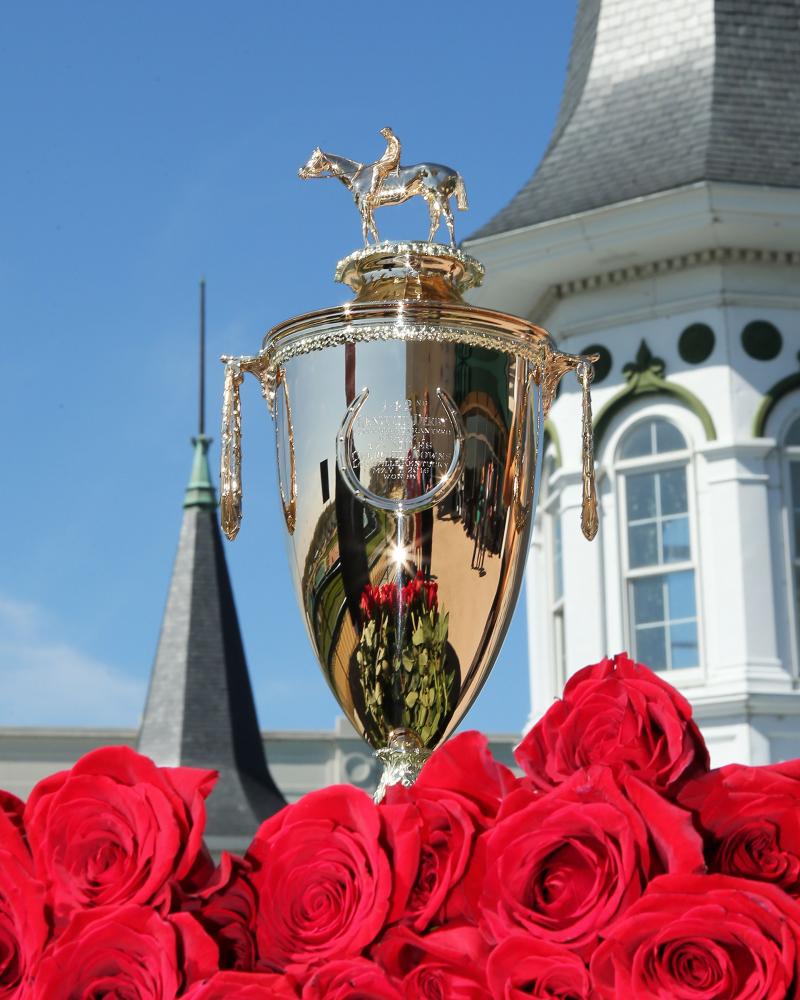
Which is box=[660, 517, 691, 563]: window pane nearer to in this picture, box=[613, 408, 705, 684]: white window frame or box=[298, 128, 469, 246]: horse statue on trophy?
box=[613, 408, 705, 684]: white window frame

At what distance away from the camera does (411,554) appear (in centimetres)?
247

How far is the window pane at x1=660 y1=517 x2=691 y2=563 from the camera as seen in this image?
1134cm

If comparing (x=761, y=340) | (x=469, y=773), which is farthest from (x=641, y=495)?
(x=469, y=773)

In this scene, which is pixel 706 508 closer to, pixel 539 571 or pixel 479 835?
pixel 539 571

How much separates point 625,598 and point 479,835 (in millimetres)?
9526

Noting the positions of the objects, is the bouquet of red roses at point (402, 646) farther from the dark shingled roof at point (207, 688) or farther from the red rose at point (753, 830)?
the dark shingled roof at point (207, 688)

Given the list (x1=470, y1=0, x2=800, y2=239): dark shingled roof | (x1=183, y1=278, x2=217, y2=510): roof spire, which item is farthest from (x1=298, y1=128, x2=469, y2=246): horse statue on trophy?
(x1=183, y1=278, x2=217, y2=510): roof spire

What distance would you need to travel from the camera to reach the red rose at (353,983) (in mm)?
1859

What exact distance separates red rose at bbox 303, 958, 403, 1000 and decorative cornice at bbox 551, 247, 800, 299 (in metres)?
9.99

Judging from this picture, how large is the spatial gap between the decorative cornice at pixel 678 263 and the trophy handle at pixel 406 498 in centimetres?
928

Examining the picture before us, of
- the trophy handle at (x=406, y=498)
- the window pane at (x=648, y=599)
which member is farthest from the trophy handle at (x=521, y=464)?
the window pane at (x=648, y=599)

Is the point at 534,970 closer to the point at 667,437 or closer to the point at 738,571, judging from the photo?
the point at 738,571

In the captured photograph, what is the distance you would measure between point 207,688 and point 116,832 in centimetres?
1736

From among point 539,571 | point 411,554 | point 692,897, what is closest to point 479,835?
point 692,897
